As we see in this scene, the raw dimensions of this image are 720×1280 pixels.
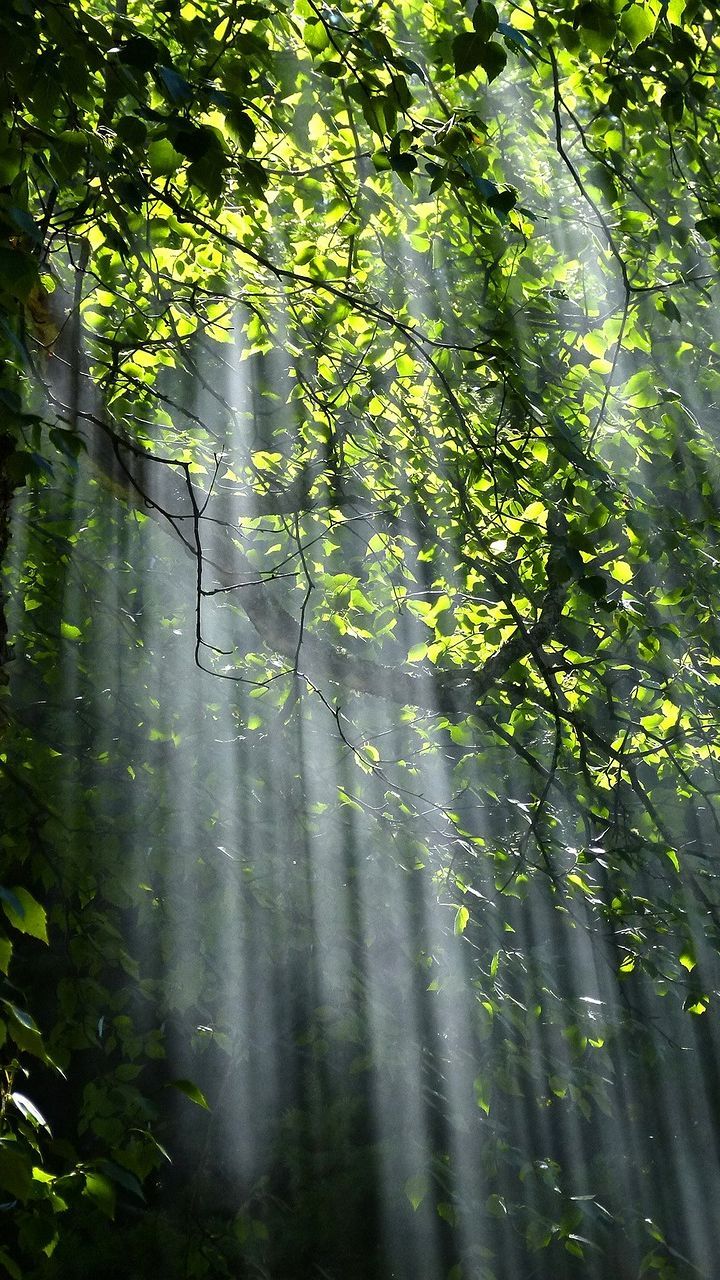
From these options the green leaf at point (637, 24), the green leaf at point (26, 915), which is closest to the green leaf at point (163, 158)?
the green leaf at point (637, 24)

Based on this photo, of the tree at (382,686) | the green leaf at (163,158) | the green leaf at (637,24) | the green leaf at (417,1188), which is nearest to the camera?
the green leaf at (163,158)

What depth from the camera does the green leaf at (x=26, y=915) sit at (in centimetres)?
94

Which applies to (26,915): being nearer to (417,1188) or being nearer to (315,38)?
(315,38)

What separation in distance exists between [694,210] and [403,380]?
3.93 ft

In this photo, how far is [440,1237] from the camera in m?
3.64

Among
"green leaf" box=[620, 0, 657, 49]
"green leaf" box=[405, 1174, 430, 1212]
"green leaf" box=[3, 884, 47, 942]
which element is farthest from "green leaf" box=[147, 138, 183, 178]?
"green leaf" box=[405, 1174, 430, 1212]

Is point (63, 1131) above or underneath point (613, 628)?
underneath

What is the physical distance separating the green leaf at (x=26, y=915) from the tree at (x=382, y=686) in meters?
1.43

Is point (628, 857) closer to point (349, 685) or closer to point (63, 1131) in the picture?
point (349, 685)

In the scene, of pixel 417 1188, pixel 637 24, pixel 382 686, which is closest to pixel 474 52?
pixel 637 24

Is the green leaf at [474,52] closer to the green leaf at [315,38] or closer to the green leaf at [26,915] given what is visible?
the green leaf at [315,38]

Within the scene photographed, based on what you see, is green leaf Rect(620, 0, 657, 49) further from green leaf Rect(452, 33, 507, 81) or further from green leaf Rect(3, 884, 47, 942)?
green leaf Rect(3, 884, 47, 942)

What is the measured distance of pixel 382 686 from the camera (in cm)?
327

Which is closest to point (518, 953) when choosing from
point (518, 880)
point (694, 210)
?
point (518, 880)
